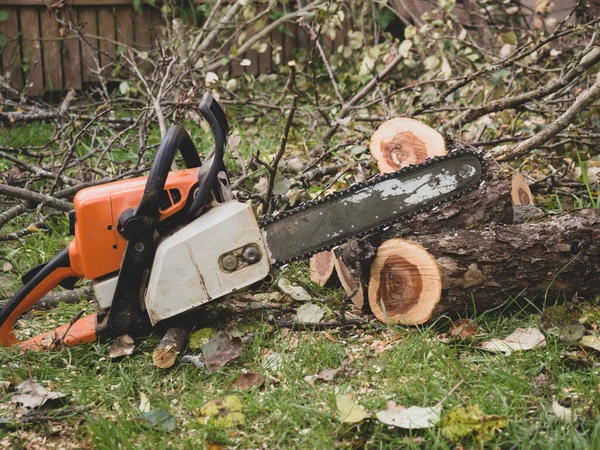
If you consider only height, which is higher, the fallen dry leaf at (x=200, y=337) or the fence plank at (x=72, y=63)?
the fence plank at (x=72, y=63)

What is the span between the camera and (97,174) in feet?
13.9

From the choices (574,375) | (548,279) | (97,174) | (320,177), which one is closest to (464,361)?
(574,375)

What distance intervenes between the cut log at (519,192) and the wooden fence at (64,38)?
2.98 m

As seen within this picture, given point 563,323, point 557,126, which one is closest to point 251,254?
point 563,323

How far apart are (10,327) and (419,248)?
1512mm

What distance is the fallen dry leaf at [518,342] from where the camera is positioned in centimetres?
238

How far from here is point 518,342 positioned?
2398 mm

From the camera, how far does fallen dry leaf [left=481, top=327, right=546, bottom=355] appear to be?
7.79 feet

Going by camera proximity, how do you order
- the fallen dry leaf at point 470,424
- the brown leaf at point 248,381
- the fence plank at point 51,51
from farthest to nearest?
the fence plank at point 51,51 → the brown leaf at point 248,381 → the fallen dry leaf at point 470,424

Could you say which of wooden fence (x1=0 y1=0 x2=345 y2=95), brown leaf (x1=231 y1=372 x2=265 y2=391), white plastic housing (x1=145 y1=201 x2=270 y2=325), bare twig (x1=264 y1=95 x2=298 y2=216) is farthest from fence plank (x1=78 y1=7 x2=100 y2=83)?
brown leaf (x1=231 y1=372 x2=265 y2=391)

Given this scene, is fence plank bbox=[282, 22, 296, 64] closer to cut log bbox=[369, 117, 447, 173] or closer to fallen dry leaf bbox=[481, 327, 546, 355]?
cut log bbox=[369, 117, 447, 173]

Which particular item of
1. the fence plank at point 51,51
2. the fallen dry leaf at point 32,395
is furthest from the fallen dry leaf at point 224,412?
the fence plank at point 51,51

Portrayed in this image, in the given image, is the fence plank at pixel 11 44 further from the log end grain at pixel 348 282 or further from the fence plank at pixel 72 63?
the log end grain at pixel 348 282

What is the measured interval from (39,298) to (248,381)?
32.3 inches
